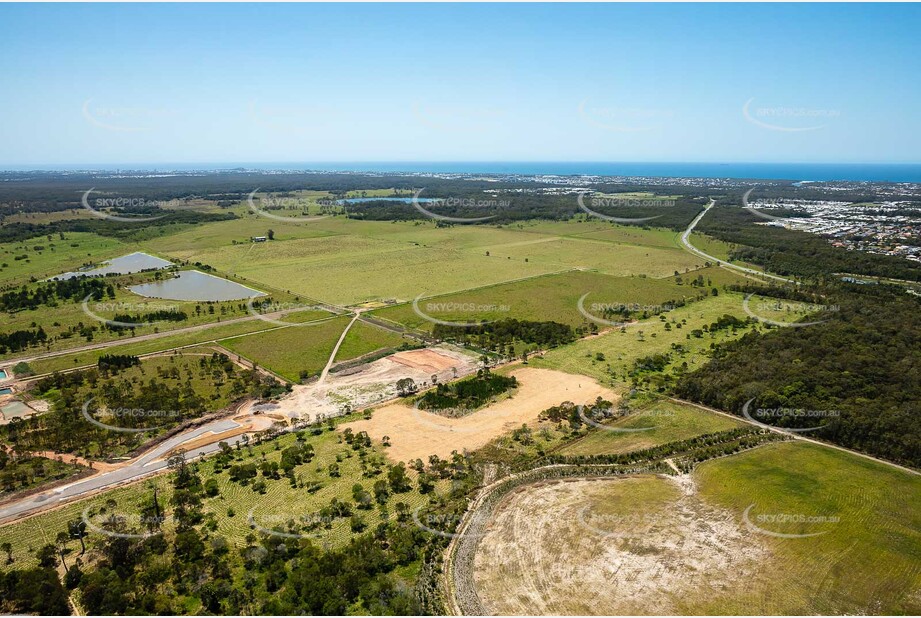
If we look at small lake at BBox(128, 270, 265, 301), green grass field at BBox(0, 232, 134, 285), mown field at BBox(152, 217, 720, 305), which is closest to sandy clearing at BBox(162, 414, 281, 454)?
mown field at BBox(152, 217, 720, 305)

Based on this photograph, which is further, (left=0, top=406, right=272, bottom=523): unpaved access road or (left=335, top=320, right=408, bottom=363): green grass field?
(left=335, top=320, right=408, bottom=363): green grass field

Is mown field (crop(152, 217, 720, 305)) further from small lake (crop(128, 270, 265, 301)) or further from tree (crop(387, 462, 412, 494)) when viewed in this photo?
tree (crop(387, 462, 412, 494))

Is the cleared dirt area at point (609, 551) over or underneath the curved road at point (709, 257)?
underneath

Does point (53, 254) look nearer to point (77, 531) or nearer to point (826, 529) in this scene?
point (77, 531)

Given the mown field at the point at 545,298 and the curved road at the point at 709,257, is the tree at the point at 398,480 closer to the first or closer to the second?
the mown field at the point at 545,298

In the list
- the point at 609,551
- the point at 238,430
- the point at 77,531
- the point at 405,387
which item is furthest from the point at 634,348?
the point at 77,531

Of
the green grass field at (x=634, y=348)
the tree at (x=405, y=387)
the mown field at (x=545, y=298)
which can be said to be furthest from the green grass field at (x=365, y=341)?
the green grass field at (x=634, y=348)
